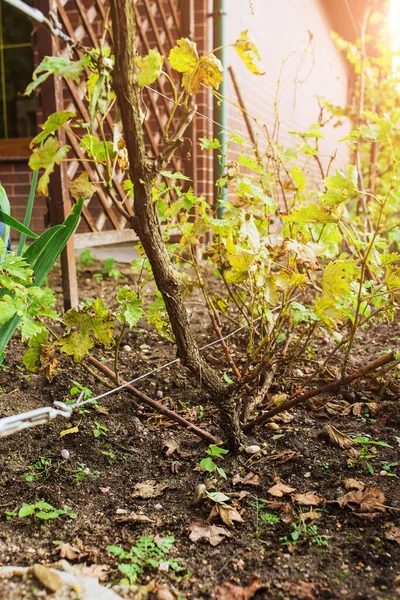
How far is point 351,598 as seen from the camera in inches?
45.2

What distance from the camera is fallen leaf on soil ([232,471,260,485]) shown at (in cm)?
160

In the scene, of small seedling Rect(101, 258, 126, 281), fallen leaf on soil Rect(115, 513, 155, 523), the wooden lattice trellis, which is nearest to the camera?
fallen leaf on soil Rect(115, 513, 155, 523)

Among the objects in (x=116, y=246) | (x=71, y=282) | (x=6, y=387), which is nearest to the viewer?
(x=6, y=387)

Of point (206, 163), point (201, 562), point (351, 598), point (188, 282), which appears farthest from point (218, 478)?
point (206, 163)

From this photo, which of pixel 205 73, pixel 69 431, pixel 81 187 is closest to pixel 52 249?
pixel 81 187

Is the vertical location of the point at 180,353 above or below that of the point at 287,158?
below

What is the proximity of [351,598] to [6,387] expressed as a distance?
1445 millimetres

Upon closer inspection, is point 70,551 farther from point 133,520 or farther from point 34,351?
point 34,351

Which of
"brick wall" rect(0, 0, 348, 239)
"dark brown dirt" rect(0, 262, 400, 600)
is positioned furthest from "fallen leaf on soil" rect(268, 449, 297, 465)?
Answer: "brick wall" rect(0, 0, 348, 239)

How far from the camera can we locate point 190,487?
1.60 metres

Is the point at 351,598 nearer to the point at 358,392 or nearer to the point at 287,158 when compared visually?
the point at 358,392

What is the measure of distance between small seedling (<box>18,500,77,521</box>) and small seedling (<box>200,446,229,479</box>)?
1.25ft

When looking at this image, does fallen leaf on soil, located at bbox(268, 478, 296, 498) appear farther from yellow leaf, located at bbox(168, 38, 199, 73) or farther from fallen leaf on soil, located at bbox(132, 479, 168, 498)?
yellow leaf, located at bbox(168, 38, 199, 73)

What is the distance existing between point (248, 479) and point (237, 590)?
45 cm
